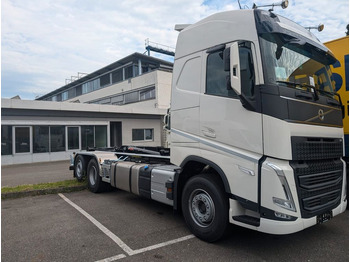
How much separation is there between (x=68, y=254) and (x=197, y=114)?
2873 mm

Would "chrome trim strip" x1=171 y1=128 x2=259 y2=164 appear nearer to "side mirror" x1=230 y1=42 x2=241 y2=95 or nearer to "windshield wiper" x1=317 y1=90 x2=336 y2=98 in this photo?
"side mirror" x1=230 y1=42 x2=241 y2=95

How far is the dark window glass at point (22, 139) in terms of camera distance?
1582 centimetres

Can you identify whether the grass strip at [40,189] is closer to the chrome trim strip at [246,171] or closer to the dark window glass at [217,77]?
the dark window glass at [217,77]

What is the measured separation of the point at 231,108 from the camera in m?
3.85

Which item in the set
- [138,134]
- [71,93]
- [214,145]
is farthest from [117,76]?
[214,145]

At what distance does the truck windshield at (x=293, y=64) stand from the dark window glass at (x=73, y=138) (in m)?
16.5

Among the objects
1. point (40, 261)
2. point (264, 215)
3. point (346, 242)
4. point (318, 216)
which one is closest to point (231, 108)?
point (264, 215)

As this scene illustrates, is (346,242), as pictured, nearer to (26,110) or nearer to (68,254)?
(68,254)

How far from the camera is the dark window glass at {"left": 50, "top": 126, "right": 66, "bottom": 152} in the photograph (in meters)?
17.1

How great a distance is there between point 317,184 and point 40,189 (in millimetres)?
7243

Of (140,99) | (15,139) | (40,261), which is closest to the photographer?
(40,261)

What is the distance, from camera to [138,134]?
21.9m


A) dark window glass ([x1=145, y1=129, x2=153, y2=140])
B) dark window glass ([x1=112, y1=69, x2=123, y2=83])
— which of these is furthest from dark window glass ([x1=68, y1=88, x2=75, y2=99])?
dark window glass ([x1=145, y1=129, x2=153, y2=140])

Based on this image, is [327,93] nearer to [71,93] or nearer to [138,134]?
[138,134]
